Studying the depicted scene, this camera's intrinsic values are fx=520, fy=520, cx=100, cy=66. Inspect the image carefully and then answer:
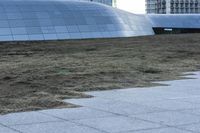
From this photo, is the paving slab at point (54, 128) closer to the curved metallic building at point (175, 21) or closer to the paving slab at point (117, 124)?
the paving slab at point (117, 124)

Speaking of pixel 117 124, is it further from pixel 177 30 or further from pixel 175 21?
pixel 175 21

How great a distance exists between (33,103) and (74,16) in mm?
56571

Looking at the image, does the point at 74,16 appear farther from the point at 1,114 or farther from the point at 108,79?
the point at 1,114

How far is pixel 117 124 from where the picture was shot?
363 inches

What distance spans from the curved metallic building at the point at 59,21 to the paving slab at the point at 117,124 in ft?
168

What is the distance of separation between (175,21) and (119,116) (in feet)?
270

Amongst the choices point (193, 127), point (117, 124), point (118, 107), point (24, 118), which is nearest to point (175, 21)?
point (118, 107)

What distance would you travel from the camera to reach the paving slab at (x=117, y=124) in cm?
888

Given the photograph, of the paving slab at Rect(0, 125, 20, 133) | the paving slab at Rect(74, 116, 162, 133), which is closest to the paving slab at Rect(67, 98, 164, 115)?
the paving slab at Rect(74, 116, 162, 133)

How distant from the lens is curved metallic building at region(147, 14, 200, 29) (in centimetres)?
8894

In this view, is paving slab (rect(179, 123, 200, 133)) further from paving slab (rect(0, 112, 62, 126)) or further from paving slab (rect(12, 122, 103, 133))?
paving slab (rect(0, 112, 62, 126))

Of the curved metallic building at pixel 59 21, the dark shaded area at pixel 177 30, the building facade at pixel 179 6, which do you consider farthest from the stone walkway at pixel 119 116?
the building facade at pixel 179 6

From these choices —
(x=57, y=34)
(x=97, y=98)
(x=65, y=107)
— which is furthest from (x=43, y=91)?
(x=57, y=34)

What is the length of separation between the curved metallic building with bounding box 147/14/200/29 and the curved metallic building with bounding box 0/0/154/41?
1427 centimetres
